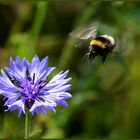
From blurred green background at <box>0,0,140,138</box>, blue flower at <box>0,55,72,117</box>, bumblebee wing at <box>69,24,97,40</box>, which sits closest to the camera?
blue flower at <box>0,55,72,117</box>

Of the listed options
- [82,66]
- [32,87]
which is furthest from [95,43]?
[82,66]

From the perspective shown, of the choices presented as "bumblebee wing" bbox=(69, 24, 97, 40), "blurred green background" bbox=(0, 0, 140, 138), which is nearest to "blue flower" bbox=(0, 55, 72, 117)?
"bumblebee wing" bbox=(69, 24, 97, 40)

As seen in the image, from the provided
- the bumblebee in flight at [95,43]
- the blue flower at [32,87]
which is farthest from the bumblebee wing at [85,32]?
the blue flower at [32,87]

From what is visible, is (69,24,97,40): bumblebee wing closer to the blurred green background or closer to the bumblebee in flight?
the bumblebee in flight

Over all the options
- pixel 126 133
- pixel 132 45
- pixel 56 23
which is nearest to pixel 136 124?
pixel 126 133

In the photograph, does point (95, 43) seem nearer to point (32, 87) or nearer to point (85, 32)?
point (85, 32)

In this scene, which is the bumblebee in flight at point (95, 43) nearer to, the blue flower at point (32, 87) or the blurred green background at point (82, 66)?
the blue flower at point (32, 87)

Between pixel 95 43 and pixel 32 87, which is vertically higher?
pixel 95 43
